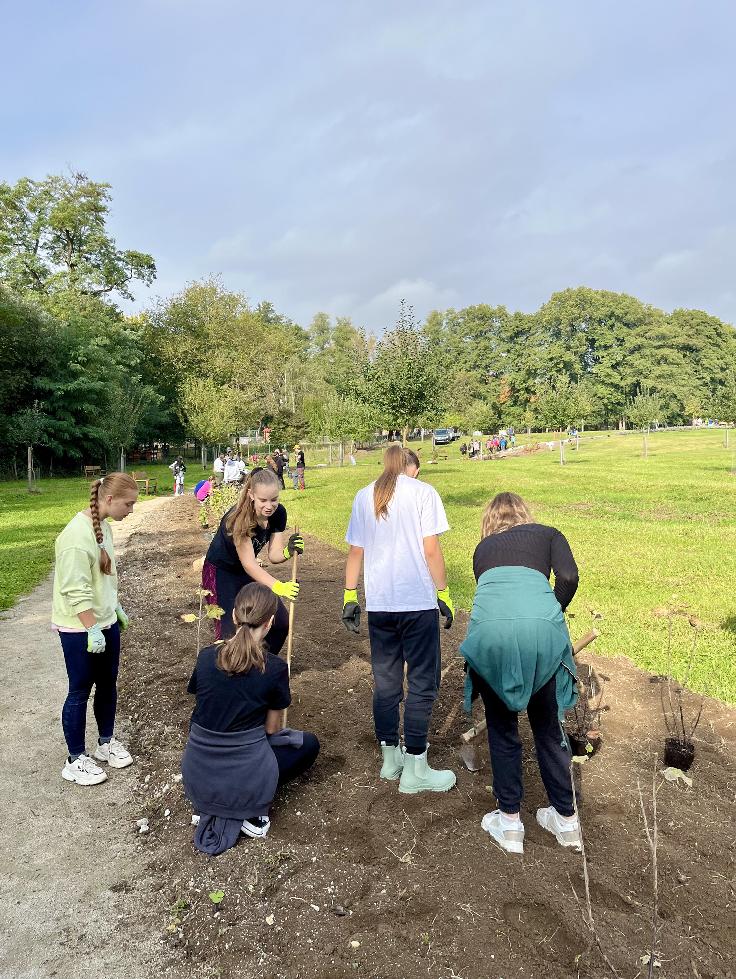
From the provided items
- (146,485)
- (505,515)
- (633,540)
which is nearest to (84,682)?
(505,515)

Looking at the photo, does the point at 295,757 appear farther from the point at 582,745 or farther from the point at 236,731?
the point at 582,745

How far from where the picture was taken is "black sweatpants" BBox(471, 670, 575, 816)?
9.92 feet

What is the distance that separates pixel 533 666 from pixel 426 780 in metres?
1.37

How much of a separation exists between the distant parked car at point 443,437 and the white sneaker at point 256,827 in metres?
53.2

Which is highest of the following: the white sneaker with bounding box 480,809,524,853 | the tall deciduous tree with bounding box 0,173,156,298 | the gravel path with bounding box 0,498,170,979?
the tall deciduous tree with bounding box 0,173,156,298

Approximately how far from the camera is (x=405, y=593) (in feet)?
11.7

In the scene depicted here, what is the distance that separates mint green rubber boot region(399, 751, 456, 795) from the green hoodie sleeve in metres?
2.25

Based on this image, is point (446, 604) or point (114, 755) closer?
point (446, 604)

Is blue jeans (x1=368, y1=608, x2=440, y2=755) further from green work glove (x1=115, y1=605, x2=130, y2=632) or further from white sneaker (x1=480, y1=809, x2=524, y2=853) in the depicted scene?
green work glove (x1=115, y1=605, x2=130, y2=632)

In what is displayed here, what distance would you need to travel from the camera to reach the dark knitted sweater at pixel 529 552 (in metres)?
3.01

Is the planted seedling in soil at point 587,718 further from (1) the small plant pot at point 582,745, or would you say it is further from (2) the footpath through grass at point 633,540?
(2) the footpath through grass at point 633,540

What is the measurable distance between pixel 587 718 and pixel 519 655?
2.24 metres

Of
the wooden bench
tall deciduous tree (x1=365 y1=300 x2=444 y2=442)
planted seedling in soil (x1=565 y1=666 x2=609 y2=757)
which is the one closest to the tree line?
tall deciduous tree (x1=365 y1=300 x2=444 y2=442)

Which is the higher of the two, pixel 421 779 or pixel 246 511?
pixel 246 511
